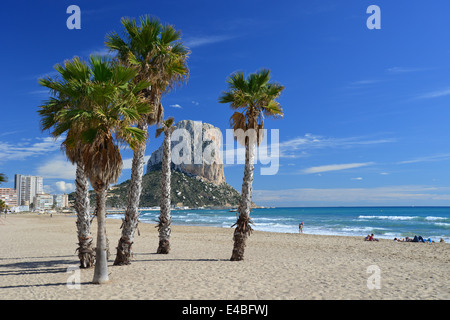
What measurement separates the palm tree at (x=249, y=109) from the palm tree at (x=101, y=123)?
5.46 meters

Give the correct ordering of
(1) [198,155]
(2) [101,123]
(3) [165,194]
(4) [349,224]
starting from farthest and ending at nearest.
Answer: (1) [198,155]
(4) [349,224]
(3) [165,194]
(2) [101,123]

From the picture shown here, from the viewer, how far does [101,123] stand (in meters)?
8.90

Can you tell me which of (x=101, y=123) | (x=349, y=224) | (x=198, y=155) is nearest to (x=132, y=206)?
(x=101, y=123)

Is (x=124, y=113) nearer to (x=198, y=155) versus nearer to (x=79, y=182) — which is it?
(x=79, y=182)

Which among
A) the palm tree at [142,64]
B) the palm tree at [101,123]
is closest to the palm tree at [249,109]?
the palm tree at [142,64]

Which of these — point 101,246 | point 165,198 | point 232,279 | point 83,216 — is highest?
point 165,198

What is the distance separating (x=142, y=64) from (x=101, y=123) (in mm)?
4482

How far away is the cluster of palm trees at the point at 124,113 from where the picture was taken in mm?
8953

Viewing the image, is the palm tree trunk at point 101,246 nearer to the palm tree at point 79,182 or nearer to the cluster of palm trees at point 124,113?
the cluster of palm trees at point 124,113

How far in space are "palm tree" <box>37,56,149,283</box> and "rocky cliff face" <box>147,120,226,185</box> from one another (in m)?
161
